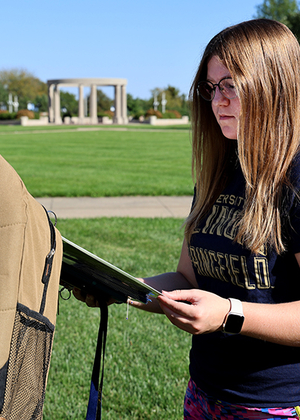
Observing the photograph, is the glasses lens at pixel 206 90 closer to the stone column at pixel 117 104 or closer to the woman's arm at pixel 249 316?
the woman's arm at pixel 249 316

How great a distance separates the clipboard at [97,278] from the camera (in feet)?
4.48

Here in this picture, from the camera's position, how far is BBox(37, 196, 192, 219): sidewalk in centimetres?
797

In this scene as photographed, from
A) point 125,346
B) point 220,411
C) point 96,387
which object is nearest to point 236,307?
point 220,411

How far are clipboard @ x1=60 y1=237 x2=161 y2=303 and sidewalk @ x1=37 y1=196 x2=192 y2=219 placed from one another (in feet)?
20.0

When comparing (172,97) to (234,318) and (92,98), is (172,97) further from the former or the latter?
(234,318)

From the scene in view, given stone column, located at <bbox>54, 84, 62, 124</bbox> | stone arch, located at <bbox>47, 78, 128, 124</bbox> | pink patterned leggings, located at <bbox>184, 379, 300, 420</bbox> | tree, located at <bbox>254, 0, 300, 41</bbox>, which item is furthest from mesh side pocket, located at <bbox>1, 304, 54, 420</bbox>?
stone column, located at <bbox>54, 84, 62, 124</bbox>

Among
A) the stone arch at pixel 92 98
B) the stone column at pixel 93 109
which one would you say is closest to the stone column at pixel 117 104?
the stone arch at pixel 92 98

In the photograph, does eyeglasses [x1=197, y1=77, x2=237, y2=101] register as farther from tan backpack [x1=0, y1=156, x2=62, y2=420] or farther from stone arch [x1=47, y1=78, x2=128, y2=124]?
stone arch [x1=47, y1=78, x2=128, y2=124]

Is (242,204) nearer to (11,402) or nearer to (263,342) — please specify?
(263,342)

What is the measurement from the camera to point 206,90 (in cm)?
170

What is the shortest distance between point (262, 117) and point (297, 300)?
0.59 meters

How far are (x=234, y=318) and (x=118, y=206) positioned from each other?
7.33 m

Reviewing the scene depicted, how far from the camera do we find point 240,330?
1.39 metres

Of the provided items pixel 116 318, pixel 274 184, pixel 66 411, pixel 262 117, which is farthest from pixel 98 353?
pixel 116 318
